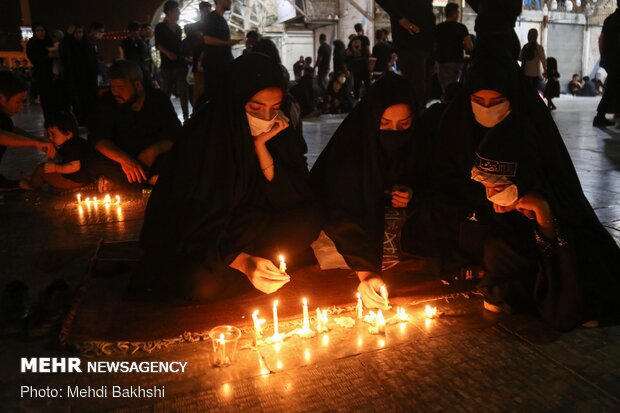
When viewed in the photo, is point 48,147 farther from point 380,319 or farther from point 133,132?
point 380,319

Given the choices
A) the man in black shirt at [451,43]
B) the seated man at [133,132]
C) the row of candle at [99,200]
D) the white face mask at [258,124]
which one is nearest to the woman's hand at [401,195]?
the white face mask at [258,124]

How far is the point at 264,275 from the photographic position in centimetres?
242

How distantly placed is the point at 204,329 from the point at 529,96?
183 cm

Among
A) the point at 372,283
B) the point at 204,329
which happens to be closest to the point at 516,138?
the point at 372,283

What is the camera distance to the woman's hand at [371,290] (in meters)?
2.43

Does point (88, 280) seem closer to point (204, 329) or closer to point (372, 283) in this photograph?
point (204, 329)

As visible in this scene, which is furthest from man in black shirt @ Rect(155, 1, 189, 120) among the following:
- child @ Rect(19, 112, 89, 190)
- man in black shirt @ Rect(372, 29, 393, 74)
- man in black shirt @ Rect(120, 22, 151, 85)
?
man in black shirt @ Rect(372, 29, 393, 74)

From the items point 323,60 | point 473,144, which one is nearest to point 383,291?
point 473,144

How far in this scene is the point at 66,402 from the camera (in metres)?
1.83

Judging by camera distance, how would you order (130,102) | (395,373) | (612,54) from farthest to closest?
(612,54) < (130,102) < (395,373)

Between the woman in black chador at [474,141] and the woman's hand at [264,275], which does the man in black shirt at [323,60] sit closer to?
the woman in black chador at [474,141]

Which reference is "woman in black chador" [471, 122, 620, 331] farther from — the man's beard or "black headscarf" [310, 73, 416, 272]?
the man's beard

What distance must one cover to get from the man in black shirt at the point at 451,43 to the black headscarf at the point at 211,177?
5.64 metres

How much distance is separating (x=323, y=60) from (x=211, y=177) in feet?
36.9
